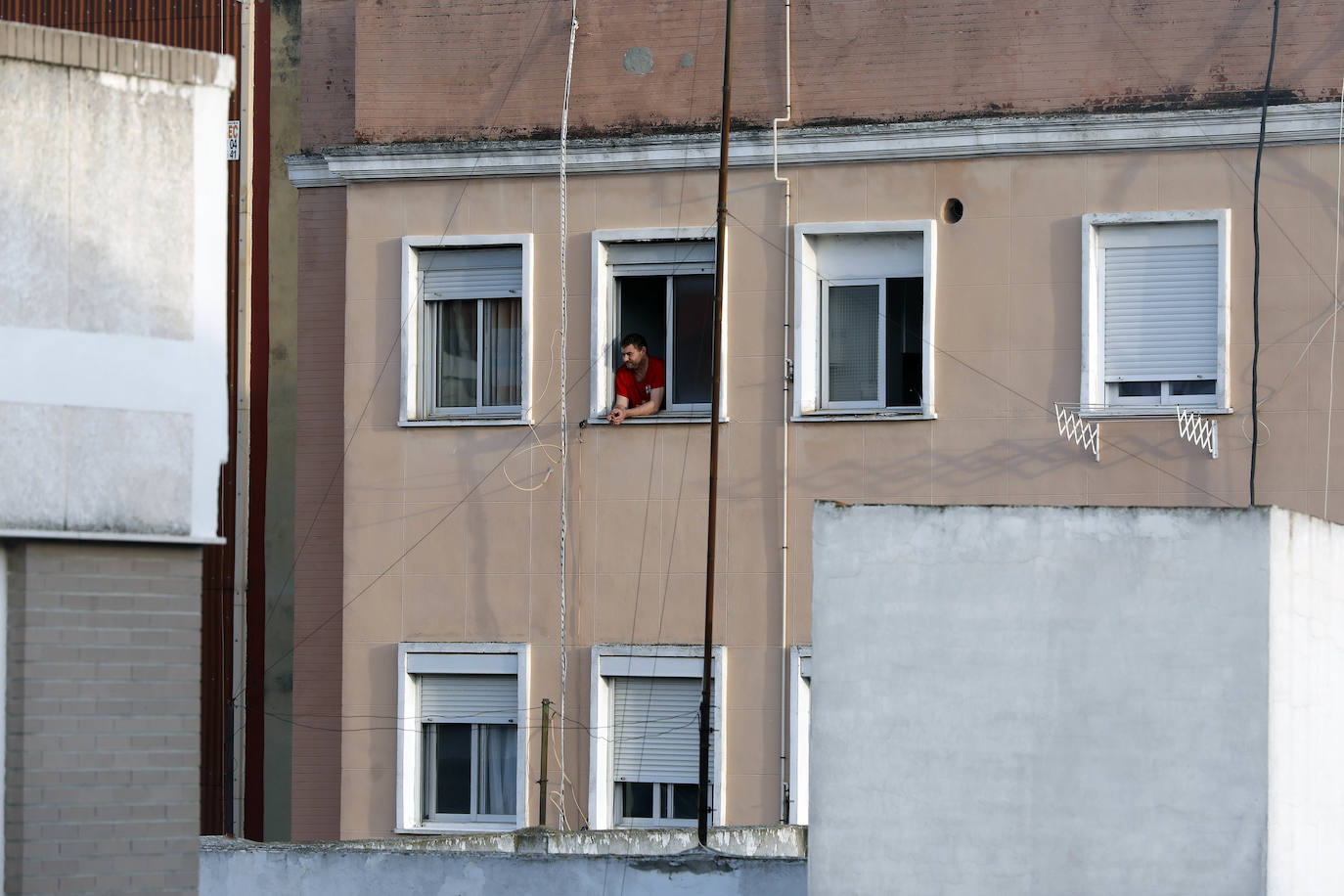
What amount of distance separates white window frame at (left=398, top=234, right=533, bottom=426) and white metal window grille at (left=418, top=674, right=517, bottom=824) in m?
2.30

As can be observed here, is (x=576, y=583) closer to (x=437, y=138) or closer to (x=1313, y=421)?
(x=437, y=138)

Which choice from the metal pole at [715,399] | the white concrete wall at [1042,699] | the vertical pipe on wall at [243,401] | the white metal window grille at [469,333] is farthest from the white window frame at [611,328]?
the white concrete wall at [1042,699]

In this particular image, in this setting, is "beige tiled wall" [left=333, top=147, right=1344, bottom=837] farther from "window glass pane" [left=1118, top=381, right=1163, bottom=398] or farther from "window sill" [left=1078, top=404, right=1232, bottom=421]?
"window glass pane" [left=1118, top=381, right=1163, bottom=398]

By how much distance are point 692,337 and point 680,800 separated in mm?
4088

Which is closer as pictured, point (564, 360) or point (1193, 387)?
point (1193, 387)

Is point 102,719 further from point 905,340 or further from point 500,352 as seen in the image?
point 905,340

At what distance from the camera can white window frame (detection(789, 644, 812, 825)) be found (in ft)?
61.2

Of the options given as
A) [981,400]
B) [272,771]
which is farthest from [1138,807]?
[272,771]

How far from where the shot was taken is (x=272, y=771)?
73.0 feet

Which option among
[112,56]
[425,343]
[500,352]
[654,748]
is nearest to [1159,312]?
[654,748]

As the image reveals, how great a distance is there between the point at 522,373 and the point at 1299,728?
362 inches

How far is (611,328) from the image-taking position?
19.5 m

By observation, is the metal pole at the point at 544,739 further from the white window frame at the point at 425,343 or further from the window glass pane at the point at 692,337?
the window glass pane at the point at 692,337

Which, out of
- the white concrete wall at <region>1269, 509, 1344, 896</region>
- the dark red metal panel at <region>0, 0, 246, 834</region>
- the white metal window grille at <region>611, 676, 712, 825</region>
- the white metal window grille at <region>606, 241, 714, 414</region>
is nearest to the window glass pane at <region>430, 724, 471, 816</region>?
the white metal window grille at <region>611, 676, 712, 825</region>
